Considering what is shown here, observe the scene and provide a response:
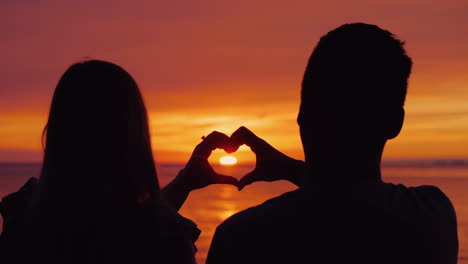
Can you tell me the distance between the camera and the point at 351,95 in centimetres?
201

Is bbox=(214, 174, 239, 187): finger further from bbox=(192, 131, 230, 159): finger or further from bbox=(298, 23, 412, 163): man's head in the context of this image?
bbox=(298, 23, 412, 163): man's head

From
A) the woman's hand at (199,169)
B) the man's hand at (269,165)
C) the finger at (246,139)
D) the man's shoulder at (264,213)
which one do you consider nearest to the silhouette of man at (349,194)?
the man's shoulder at (264,213)

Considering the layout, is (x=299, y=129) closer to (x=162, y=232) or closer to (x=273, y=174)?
(x=273, y=174)

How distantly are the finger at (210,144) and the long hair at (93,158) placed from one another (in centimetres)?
32

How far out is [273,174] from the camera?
2945mm

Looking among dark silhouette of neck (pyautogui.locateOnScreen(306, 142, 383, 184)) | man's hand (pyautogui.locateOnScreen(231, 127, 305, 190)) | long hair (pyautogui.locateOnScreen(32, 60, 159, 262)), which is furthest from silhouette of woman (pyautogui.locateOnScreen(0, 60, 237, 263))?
dark silhouette of neck (pyautogui.locateOnScreen(306, 142, 383, 184))

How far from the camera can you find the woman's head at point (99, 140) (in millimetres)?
2844

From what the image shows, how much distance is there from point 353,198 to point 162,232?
1.29 meters

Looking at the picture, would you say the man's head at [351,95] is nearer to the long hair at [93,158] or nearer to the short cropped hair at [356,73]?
the short cropped hair at [356,73]

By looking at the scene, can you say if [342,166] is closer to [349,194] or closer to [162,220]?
[349,194]

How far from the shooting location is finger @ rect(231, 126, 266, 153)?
301 centimetres

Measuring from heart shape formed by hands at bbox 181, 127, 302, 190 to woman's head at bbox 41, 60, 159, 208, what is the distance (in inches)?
11.2

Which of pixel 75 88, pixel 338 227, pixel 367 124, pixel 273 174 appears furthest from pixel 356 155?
pixel 75 88

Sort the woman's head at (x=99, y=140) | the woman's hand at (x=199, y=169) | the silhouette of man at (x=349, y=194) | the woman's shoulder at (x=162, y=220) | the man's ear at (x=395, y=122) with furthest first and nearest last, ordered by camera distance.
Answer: the woman's hand at (x=199, y=169) < the woman's shoulder at (x=162, y=220) < the woman's head at (x=99, y=140) < the man's ear at (x=395, y=122) < the silhouette of man at (x=349, y=194)
